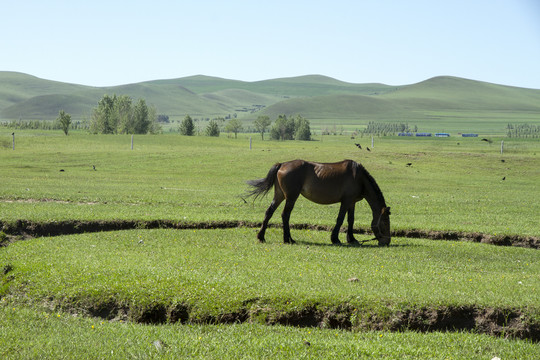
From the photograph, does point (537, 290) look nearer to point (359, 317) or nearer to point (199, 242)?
point (359, 317)

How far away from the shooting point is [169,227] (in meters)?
18.0

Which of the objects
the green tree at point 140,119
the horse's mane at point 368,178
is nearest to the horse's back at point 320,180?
the horse's mane at point 368,178

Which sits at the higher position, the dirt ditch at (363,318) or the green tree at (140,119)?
the green tree at (140,119)

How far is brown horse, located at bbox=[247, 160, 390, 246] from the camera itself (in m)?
15.1

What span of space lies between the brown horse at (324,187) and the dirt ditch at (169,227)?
107 inches

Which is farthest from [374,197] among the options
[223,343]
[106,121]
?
[106,121]

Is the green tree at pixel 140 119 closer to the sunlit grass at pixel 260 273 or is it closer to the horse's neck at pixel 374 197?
the sunlit grass at pixel 260 273

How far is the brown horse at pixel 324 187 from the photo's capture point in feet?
49.6

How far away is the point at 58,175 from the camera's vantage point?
116 ft

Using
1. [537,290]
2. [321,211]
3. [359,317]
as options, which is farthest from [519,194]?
[359,317]

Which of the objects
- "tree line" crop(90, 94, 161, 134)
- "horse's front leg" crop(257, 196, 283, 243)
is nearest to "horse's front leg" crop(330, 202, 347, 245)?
"horse's front leg" crop(257, 196, 283, 243)

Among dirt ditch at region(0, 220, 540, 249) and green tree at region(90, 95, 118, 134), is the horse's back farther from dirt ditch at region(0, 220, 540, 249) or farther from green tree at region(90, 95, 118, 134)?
green tree at region(90, 95, 118, 134)

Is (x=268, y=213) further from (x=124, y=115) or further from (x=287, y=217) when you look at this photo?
(x=124, y=115)

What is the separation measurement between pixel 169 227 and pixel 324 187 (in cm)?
581
